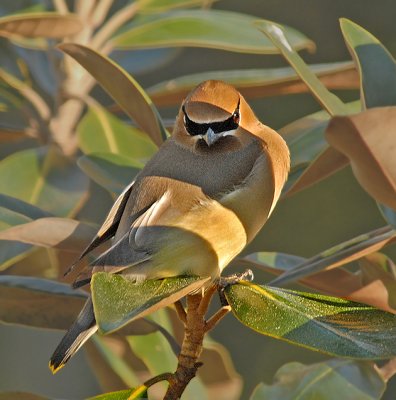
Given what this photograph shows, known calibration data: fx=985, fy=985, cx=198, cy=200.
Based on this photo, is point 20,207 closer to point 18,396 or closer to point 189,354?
point 18,396

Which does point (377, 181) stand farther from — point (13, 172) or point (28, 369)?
point (28, 369)

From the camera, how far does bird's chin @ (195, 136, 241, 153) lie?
147cm

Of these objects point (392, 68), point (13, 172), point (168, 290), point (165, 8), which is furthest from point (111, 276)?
point (165, 8)

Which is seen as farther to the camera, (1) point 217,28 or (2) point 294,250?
(2) point 294,250

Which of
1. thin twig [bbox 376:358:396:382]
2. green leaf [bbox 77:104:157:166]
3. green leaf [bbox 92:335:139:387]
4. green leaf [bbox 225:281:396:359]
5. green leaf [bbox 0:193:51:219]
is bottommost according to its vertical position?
thin twig [bbox 376:358:396:382]

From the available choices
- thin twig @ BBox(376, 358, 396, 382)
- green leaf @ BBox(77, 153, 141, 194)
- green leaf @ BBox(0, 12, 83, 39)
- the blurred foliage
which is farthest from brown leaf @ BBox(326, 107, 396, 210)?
green leaf @ BBox(0, 12, 83, 39)

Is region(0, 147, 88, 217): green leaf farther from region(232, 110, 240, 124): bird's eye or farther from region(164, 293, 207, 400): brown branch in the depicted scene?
region(164, 293, 207, 400): brown branch

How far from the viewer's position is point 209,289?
1.23 meters

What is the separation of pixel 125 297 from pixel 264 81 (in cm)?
86

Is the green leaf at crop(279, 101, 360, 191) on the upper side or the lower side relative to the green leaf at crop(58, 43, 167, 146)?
lower

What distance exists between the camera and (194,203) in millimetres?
1297

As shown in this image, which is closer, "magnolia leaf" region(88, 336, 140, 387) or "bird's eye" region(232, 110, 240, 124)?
"bird's eye" region(232, 110, 240, 124)

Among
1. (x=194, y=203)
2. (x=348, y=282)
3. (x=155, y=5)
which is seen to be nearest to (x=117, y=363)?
(x=348, y=282)

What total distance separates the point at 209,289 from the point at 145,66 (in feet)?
4.09
